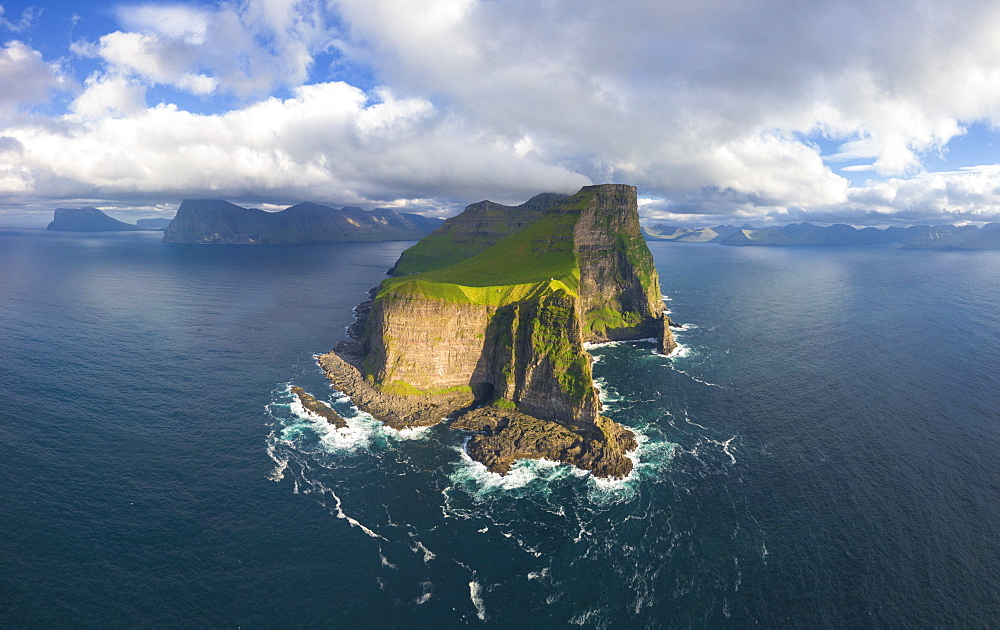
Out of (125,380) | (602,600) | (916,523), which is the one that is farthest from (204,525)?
(916,523)

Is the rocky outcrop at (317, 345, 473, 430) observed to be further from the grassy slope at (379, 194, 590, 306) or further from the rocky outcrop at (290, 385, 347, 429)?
the grassy slope at (379, 194, 590, 306)

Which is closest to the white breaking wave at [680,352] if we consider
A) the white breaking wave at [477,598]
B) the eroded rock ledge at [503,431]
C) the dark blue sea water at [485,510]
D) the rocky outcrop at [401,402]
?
the dark blue sea water at [485,510]

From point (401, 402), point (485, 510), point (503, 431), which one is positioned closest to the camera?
point (485, 510)

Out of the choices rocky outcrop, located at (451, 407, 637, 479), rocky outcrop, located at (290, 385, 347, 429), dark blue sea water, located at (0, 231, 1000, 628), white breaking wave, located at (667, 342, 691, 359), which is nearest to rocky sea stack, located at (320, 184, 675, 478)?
rocky outcrop, located at (451, 407, 637, 479)

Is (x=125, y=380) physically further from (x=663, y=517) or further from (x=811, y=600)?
(x=811, y=600)

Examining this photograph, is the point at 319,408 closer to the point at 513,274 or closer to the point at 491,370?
the point at 491,370

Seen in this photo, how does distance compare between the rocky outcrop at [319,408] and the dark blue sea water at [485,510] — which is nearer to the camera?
the dark blue sea water at [485,510]

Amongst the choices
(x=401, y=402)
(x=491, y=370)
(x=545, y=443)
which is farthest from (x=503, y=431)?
(x=401, y=402)

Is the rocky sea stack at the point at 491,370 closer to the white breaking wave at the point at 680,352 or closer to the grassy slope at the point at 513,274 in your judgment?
the grassy slope at the point at 513,274
